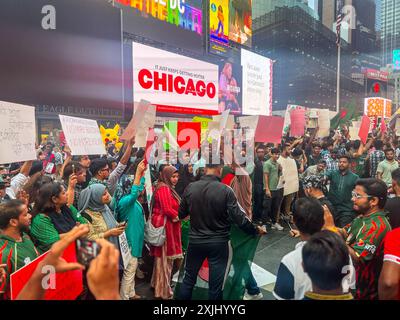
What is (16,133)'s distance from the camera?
11.5 ft

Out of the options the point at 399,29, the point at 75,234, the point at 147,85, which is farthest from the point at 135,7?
the point at 399,29

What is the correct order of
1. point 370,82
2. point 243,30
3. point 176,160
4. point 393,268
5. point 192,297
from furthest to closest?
point 370,82 → point 243,30 → point 176,160 → point 192,297 → point 393,268

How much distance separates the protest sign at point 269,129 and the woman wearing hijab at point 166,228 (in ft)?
8.03

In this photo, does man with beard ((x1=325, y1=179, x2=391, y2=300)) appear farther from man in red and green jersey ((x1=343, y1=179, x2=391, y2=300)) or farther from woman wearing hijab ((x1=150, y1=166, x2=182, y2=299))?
woman wearing hijab ((x1=150, y1=166, x2=182, y2=299))

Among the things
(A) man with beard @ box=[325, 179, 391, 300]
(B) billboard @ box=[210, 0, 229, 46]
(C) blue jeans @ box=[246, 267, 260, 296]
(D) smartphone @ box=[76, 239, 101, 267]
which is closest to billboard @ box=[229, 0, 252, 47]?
(B) billboard @ box=[210, 0, 229, 46]

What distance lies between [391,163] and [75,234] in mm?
6313

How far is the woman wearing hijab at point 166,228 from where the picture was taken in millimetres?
4047

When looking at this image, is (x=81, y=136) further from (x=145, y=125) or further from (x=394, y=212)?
(x=394, y=212)

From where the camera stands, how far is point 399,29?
1544 inches

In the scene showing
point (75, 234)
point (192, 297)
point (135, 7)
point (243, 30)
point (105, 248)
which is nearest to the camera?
point (105, 248)

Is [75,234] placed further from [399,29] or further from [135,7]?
[399,29]

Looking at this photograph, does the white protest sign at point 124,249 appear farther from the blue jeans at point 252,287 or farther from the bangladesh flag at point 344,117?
the bangladesh flag at point 344,117

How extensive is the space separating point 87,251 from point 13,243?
148 cm

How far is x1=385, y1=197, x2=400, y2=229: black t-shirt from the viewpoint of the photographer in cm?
299
